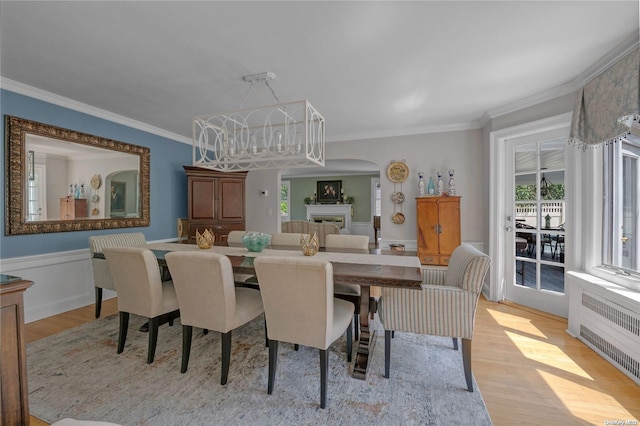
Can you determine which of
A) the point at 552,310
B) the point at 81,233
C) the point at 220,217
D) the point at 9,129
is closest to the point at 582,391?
the point at 552,310

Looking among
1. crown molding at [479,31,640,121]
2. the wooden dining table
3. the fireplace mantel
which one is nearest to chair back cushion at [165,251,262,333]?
the wooden dining table

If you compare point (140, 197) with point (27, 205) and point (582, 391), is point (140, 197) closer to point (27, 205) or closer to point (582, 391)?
point (27, 205)

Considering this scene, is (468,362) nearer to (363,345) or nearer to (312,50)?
(363,345)

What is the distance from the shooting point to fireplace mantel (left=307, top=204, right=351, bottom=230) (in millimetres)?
9070

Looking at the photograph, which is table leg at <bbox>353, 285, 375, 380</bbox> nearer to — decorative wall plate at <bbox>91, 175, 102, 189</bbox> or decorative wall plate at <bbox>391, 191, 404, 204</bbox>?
decorative wall plate at <bbox>391, 191, 404, 204</bbox>

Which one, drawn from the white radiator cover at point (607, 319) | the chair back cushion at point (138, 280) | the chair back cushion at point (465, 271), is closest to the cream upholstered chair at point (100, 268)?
the chair back cushion at point (138, 280)

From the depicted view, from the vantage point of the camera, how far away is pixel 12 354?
102cm

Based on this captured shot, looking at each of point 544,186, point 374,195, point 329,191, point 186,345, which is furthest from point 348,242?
point 329,191

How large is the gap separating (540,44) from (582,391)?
2.43 m

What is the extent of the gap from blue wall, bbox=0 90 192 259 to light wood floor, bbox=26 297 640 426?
2.73ft

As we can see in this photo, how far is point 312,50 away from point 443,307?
6.80 feet

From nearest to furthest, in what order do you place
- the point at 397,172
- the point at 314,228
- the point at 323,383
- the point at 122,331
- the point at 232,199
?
the point at 323,383, the point at 122,331, the point at 397,172, the point at 232,199, the point at 314,228

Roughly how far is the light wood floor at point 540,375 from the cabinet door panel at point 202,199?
6.41 feet

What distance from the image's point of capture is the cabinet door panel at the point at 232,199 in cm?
469
